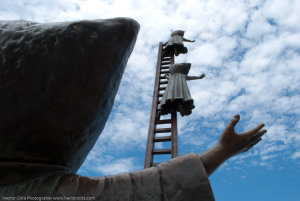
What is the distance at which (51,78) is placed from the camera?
685mm

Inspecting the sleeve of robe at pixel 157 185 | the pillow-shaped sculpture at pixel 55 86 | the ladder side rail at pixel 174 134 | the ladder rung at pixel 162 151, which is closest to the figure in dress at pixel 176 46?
the ladder side rail at pixel 174 134

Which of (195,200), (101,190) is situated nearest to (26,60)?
(101,190)

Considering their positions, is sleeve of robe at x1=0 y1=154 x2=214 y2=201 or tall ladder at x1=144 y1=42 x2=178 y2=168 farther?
tall ladder at x1=144 y1=42 x2=178 y2=168

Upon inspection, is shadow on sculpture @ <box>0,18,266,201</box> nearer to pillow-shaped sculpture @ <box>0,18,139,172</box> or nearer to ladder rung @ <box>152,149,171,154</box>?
pillow-shaped sculpture @ <box>0,18,139,172</box>

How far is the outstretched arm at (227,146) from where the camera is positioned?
0.70 meters

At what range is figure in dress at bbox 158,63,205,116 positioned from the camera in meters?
3.47

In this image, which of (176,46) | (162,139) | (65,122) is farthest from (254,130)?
(176,46)

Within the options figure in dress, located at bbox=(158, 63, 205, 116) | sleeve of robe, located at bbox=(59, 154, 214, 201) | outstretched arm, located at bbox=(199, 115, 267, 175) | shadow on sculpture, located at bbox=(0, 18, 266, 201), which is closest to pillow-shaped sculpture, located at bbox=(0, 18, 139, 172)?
shadow on sculpture, located at bbox=(0, 18, 266, 201)

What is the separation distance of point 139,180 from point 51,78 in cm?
38

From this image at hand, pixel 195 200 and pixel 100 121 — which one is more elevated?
pixel 100 121

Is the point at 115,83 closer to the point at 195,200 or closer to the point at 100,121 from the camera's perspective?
the point at 100,121

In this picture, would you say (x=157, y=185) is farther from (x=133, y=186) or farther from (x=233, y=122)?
(x=233, y=122)

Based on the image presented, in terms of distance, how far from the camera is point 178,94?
137 inches

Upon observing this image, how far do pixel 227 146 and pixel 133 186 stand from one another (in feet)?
1.01
